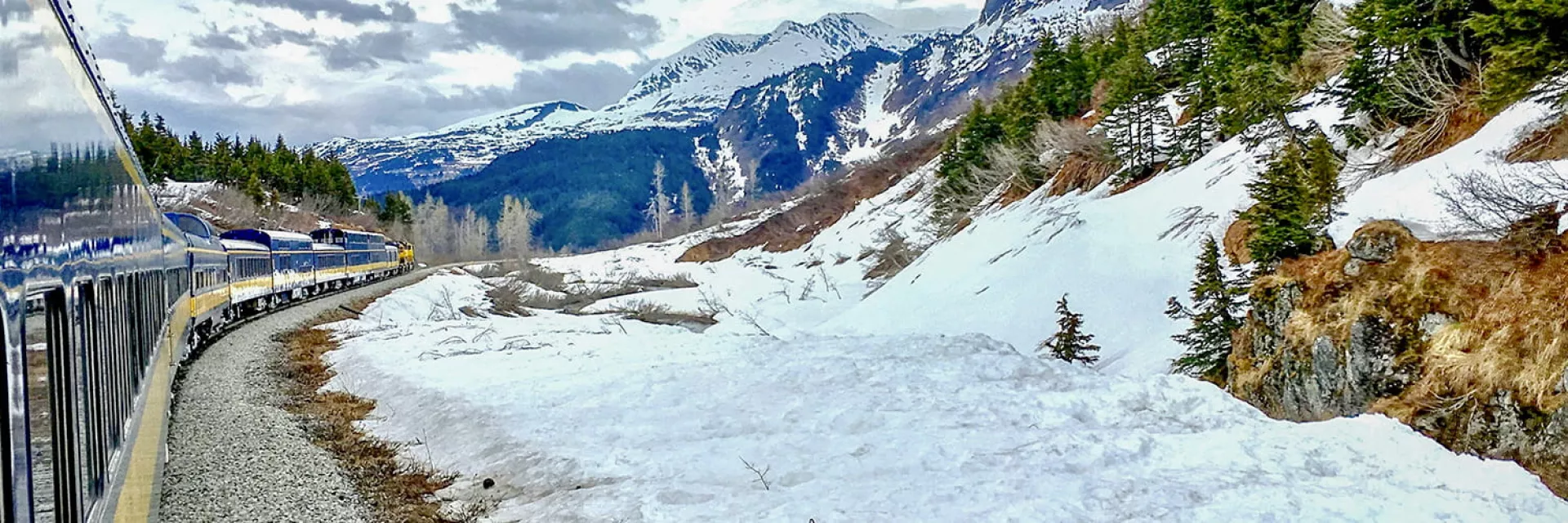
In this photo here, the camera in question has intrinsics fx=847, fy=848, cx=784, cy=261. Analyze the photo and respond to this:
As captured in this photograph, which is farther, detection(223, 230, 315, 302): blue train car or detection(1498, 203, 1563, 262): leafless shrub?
detection(223, 230, 315, 302): blue train car

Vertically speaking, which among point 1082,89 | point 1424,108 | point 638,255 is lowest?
point 638,255

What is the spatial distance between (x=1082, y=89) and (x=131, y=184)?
131 feet

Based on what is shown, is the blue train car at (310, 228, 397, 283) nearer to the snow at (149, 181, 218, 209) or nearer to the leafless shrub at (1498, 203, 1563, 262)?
the snow at (149, 181, 218, 209)

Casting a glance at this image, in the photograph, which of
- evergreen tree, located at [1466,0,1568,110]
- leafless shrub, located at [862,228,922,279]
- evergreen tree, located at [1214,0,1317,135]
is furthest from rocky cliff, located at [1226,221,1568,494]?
leafless shrub, located at [862,228,922,279]

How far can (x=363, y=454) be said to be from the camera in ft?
32.2

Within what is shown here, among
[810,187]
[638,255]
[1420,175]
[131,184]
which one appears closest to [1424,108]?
[1420,175]

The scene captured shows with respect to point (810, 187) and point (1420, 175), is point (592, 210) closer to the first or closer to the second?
point (810, 187)

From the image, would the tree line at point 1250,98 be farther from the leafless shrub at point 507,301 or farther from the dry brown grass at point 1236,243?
the leafless shrub at point 507,301

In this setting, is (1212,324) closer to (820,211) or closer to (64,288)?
(64,288)

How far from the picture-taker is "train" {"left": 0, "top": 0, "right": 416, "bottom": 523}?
2.29m

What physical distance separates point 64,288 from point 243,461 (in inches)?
297

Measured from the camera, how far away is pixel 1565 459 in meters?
6.77

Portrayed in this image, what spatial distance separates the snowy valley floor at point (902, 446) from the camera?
6.57 metres

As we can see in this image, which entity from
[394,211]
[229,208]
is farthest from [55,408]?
[394,211]
